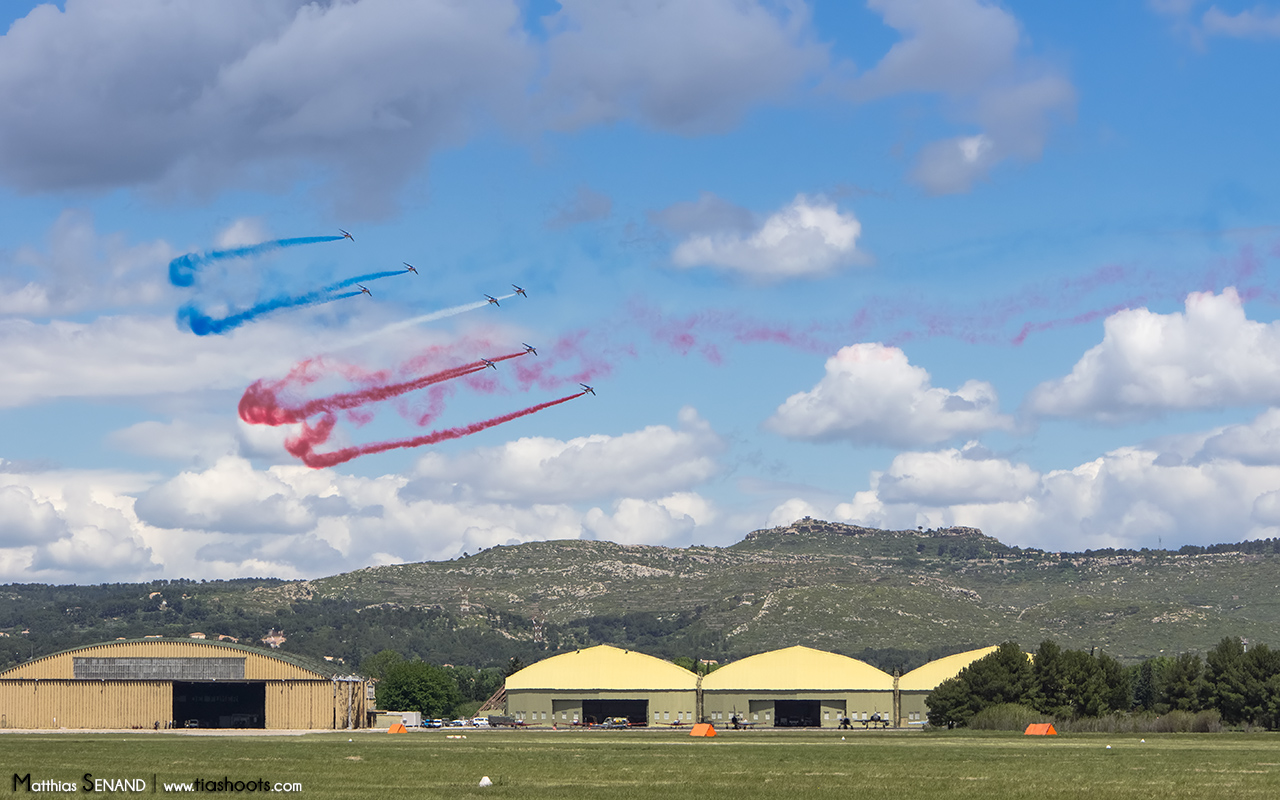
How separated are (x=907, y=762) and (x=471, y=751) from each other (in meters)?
31.1

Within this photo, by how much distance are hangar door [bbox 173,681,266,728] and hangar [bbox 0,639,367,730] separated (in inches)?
456

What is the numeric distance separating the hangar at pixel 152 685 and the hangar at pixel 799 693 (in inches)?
2046

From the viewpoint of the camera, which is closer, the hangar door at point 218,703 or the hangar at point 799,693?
the hangar door at point 218,703

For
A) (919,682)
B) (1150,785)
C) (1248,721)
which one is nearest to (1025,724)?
(1248,721)

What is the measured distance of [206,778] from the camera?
6575 cm

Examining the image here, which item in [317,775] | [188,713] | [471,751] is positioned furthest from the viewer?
[188,713]

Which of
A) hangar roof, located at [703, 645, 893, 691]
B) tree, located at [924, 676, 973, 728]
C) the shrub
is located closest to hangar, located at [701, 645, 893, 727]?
hangar roof, located at [703, 645, 893, 691]

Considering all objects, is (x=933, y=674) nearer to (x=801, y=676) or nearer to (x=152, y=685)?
(x=801, y=676)

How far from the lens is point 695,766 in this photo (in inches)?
3046

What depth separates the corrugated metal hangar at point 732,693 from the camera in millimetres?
187375

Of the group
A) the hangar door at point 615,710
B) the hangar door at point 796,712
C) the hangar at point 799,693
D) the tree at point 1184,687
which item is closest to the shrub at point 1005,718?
the tree at point 1184,687

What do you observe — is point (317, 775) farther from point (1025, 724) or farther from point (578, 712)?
point (578, 712)

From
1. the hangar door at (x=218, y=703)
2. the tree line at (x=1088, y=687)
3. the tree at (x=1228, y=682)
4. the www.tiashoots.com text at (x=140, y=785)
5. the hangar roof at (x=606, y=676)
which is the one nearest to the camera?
the www.tiashoots.com text at (x=140, y=785)

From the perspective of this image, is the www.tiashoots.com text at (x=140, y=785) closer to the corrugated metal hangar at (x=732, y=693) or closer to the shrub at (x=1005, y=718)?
the shrub at (x=1005, y=718)
